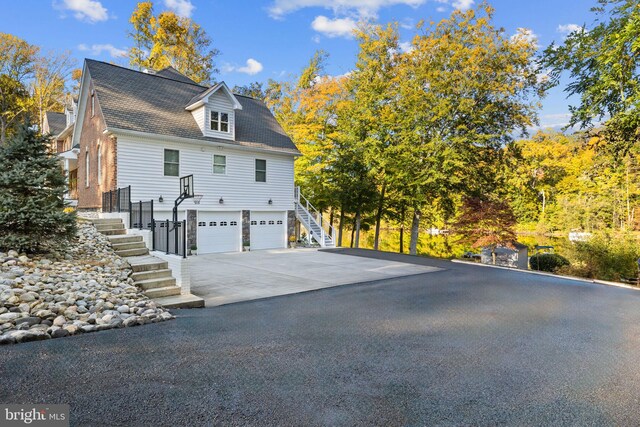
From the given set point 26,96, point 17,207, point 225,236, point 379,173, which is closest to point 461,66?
point 379,173

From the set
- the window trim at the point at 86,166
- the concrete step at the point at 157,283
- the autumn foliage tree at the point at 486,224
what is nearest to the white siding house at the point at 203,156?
the window trim at the point at 86,166

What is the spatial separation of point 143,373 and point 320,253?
1101 cm

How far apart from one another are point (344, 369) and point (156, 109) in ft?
44.8

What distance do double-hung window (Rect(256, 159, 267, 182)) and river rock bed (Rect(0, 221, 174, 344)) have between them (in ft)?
29.7

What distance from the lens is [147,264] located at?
6.96 metres

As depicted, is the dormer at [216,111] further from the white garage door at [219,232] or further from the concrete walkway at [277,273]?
the concrete walkway at [277,273]

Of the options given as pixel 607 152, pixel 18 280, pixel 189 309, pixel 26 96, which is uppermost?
A: pixel 26 96

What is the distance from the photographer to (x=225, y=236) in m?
14.9

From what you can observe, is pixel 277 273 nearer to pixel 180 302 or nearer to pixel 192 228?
pixel 180 302

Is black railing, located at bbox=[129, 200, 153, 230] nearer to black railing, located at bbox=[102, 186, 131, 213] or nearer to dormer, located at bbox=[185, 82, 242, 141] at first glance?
black railing, located at bbox=[102, 186, 131, 213]

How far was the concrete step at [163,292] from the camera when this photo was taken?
617cm

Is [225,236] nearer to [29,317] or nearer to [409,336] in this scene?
[29,317]

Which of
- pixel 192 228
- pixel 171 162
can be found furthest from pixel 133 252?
pixel 171 162

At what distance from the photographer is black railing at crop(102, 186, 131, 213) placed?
34.3ft
